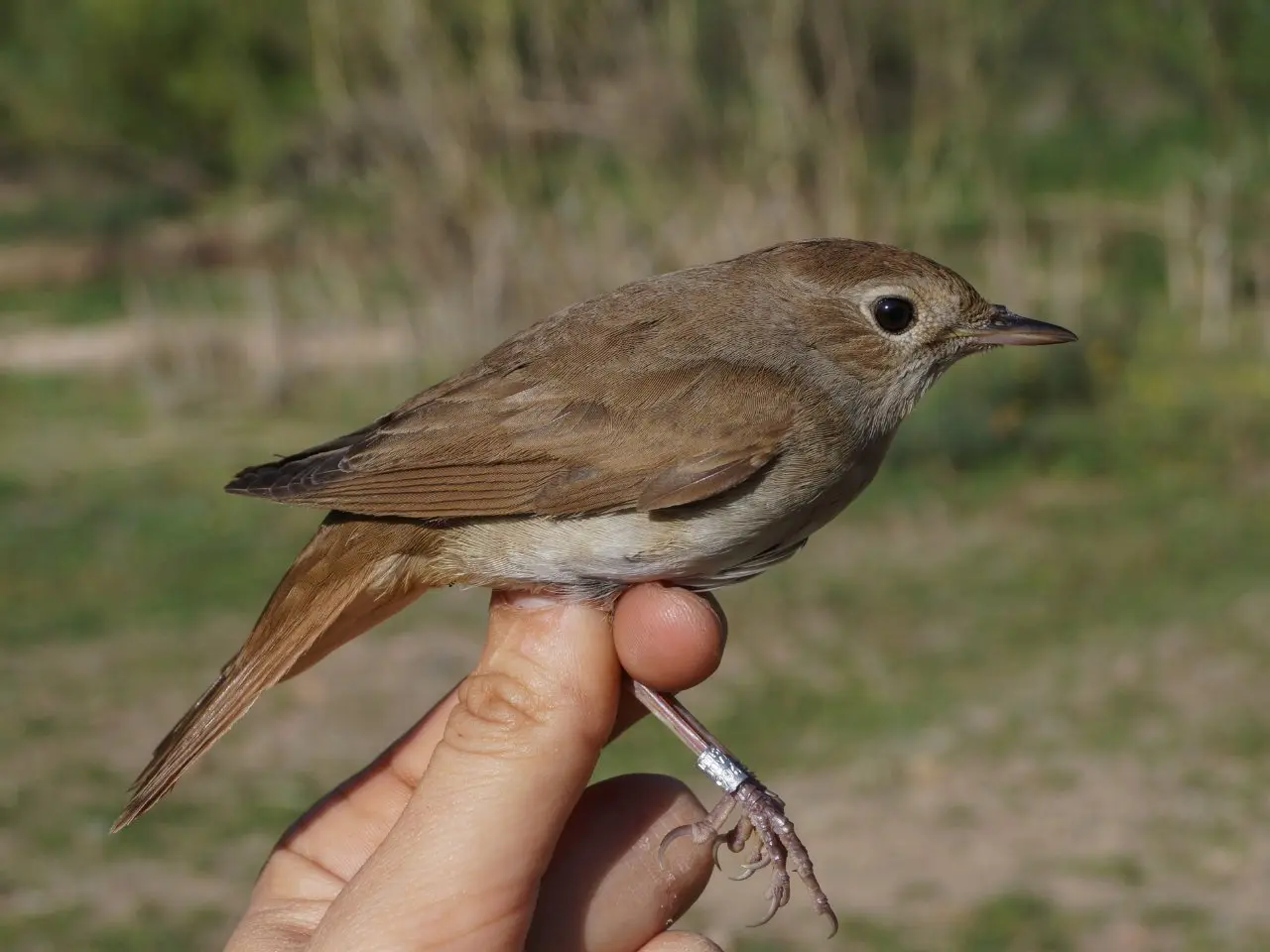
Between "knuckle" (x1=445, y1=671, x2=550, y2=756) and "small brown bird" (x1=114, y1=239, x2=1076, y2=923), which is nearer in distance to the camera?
"knuckle" (x1=445, y1=671, x2=550, y2=756)

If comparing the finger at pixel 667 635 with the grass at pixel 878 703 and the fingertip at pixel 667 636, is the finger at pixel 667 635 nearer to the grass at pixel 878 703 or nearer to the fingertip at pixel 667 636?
the fingertip at pixel 667 636

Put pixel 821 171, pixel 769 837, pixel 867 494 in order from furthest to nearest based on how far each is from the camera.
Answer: pixel 821 171, pixel 867 494, pixel 769 837

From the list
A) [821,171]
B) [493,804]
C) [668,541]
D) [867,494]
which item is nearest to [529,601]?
[668,541]

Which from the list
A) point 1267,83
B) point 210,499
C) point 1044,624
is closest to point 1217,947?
point 1044,624

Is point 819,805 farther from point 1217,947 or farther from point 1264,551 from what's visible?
point 1264,551

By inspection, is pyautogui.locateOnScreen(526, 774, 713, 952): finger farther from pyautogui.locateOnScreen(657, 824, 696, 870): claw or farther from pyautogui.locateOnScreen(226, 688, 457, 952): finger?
pyautogui.locateOnScreen(226, 688, 457, 952): finger

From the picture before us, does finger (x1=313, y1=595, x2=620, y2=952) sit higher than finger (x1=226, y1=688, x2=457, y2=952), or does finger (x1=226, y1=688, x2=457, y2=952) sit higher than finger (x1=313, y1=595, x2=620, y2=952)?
finger (x1=313, y1=595, x2=620, y2=952)

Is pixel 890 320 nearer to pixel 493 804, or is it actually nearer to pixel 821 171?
pixel 493 804

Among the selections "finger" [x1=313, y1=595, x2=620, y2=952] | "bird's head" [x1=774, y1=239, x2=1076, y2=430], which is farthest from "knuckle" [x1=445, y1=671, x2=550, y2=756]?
"bird's head" [x1=774, y1=239, x2=1076, y2=430]
